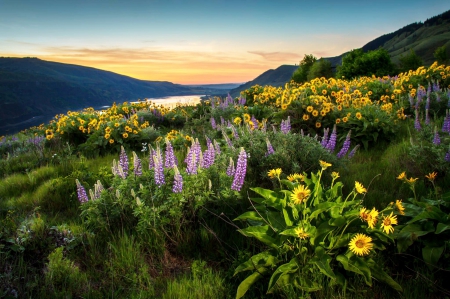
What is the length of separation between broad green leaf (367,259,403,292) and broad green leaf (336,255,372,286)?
0.08 metres

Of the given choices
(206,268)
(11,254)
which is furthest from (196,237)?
(11,254)

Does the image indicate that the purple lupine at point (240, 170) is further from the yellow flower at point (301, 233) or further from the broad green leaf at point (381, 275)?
the broad green leaf at point (381, 275)

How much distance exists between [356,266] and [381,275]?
202mm

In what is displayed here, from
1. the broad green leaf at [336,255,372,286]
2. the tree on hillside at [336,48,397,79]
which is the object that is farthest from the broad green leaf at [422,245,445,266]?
the tree on hillside at [336,48,397,79]

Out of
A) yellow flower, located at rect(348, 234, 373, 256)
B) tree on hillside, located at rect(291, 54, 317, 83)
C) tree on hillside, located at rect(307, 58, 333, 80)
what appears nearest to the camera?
yellow flower, located at rect(348, 234, 373, 256)

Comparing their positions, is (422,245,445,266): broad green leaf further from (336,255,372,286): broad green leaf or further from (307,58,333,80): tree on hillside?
(307,58,333,80): tree on hillside

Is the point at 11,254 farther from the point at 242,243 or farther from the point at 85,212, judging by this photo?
the point at 242,243

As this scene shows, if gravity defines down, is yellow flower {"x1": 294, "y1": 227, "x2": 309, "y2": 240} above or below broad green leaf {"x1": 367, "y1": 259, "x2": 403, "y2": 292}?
above

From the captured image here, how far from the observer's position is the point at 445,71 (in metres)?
10.7

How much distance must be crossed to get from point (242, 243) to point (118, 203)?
57.3 inches

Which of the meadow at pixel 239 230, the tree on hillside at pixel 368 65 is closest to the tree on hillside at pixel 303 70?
the tree on hillside at pixel 368 65

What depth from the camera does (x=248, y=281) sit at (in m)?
2.28

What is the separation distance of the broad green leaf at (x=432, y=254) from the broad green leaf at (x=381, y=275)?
398 millimetres

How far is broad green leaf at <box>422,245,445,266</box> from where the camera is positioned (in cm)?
240
